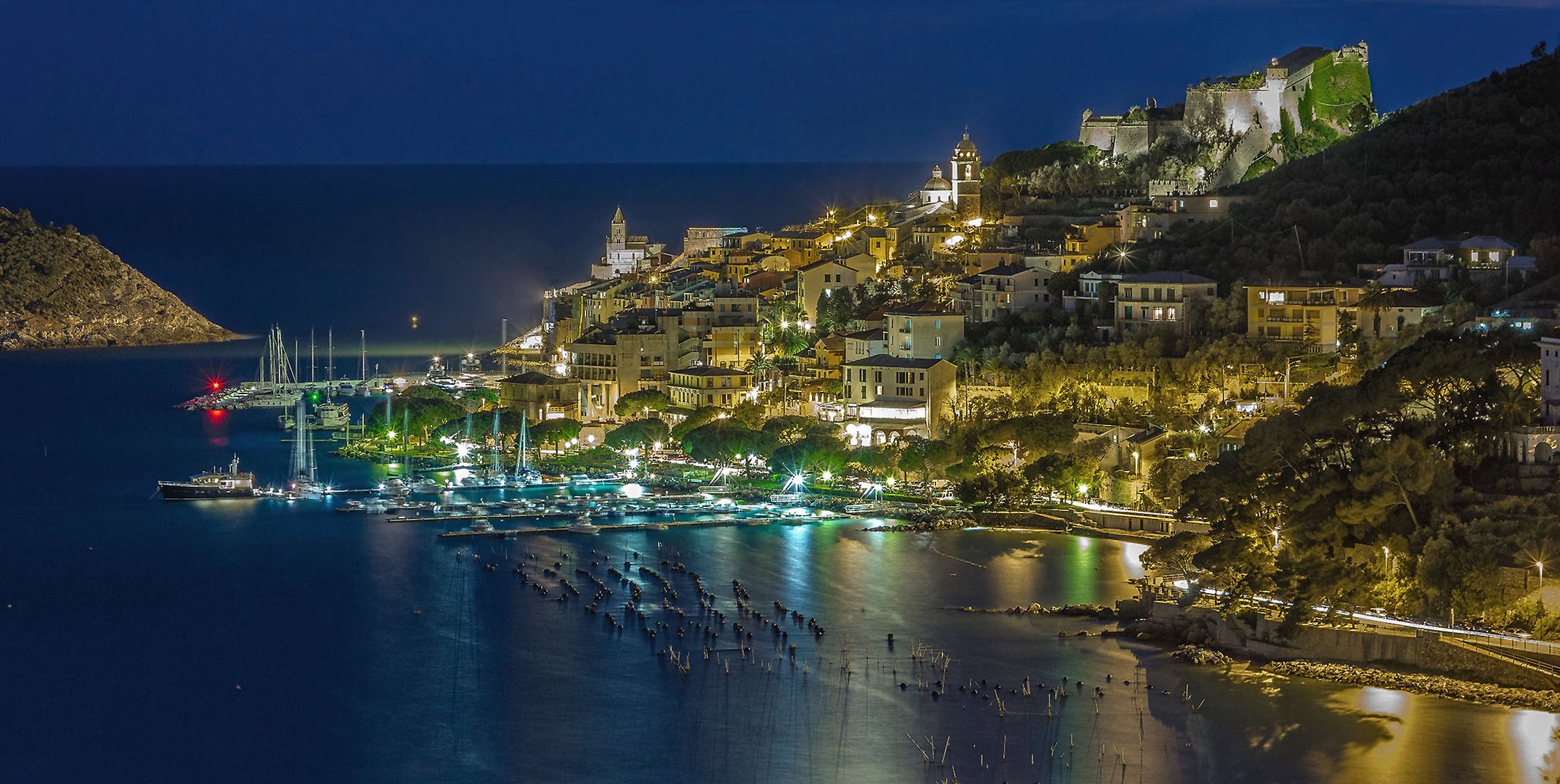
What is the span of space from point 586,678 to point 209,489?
1254 centimetres

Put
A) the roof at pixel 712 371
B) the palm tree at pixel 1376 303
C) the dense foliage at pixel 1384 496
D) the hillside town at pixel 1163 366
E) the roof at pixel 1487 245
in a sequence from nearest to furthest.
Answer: the dense foliage at pixel 1384 496
the hillside town at pixel 1163 366
the palm tree at pixel 1376 303
the roof at pixel 1487 245
the roof at pixel 712 371

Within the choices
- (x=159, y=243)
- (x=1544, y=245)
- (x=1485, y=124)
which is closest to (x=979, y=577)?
(x=1544, y=245)

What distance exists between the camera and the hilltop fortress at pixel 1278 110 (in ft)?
134

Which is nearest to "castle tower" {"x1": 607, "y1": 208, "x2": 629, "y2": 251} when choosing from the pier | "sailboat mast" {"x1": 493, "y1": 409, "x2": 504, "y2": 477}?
"sailboat mast" {"x1": 493, "y1": 409, "x2": 504, "y2": 477}

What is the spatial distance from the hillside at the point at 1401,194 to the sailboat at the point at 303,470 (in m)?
13.7

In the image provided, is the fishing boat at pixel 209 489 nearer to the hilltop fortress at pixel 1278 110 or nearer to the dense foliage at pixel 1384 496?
the dense foliage at pixel 1384 496

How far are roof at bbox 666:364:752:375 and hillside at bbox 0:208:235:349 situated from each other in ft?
77.5

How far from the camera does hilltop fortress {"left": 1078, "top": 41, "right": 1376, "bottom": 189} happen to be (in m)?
40.7

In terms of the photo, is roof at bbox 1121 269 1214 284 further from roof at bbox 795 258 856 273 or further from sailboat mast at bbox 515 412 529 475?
sailboat mast at bbox 515 412 529 475

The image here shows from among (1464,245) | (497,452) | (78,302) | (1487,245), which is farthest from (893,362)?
(78,302)

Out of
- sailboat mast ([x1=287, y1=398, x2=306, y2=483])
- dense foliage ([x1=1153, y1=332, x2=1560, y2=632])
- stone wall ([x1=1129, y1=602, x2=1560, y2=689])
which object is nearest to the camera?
stone wall ([x1=1129, y1=602, x2=1560, y2=689])

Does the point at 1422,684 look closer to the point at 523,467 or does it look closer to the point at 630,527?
the point at 630,527

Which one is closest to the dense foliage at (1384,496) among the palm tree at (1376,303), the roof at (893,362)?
the palm tree at (1376,303)

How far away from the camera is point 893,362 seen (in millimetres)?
33875
